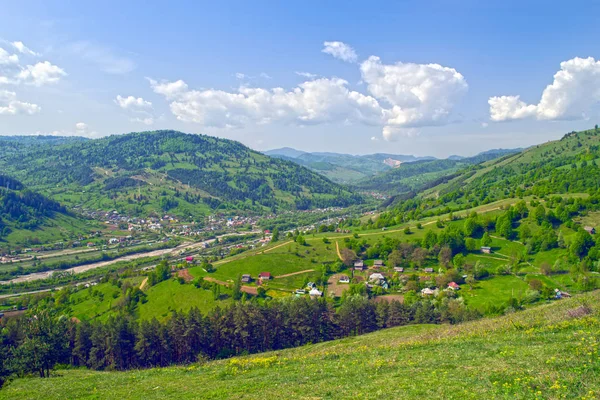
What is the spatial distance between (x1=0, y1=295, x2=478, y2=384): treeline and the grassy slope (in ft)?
84.5

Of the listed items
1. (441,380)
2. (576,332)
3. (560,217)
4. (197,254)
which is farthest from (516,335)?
(197,254)

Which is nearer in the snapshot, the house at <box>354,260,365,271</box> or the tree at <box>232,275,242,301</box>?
the tree at <box>232,275,242,301</box>

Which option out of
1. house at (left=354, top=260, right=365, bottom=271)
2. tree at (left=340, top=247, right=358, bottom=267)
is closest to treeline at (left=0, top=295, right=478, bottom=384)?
house at (left=354, top=260, right=365, bottom=271)

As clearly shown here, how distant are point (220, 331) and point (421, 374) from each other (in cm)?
5404

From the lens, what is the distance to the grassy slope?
2105 cm

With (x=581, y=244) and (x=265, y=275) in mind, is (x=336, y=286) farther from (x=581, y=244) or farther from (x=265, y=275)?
(x=581, y=244)

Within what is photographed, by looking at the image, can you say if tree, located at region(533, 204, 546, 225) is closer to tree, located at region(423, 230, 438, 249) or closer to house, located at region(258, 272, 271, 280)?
tree, located at region(423, 230, 438, 249)

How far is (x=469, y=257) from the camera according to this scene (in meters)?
119

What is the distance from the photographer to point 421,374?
2594cm

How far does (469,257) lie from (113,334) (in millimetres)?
106522

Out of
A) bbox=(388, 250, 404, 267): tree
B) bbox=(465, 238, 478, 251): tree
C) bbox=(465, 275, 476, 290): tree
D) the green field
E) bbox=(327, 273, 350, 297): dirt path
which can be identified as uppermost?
bbox=(465, 238, 478, 251): tree

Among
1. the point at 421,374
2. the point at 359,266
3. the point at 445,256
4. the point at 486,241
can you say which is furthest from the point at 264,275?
the point at 421,374

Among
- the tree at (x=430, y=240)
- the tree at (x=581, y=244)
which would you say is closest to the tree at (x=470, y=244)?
the tree at (x=430, y=240)

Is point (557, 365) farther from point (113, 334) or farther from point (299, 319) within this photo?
point (113, 334)
